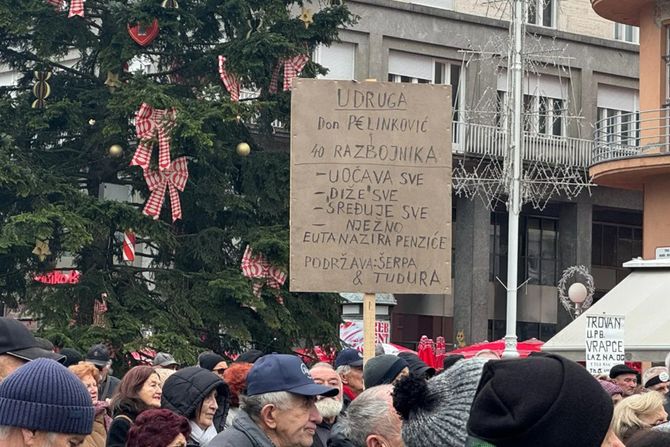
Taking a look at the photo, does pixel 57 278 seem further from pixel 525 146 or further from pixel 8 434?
pixel 525 146

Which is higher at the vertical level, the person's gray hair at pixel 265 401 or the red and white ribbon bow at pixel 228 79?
the red and white ribbon bow at pixel 228 79

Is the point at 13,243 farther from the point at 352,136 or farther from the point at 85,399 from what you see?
the point at 85,399

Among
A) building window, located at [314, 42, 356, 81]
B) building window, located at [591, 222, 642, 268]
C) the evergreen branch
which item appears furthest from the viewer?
building window, located at [591, 222, 642, 268]

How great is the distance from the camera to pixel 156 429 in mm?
6988

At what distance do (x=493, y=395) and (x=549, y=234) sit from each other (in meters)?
37.8

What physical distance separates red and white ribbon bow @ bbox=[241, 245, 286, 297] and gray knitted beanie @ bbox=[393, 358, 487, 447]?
16533 mm

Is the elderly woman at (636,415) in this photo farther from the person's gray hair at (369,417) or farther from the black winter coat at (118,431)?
the black winter coat at (118,431)

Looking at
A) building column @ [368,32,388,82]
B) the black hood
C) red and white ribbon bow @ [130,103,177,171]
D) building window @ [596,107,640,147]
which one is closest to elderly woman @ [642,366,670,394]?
the black hood

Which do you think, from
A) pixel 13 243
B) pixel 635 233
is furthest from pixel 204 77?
pixel 635 233

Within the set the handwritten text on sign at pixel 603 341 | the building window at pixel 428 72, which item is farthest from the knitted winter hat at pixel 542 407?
the building window at pixel 428 72

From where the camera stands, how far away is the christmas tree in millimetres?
20328

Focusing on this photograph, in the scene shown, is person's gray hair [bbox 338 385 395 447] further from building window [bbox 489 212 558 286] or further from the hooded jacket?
building window [bbox 489 212 558 286]

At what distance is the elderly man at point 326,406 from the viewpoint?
8636 mm

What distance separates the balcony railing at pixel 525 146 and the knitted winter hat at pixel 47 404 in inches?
1273
